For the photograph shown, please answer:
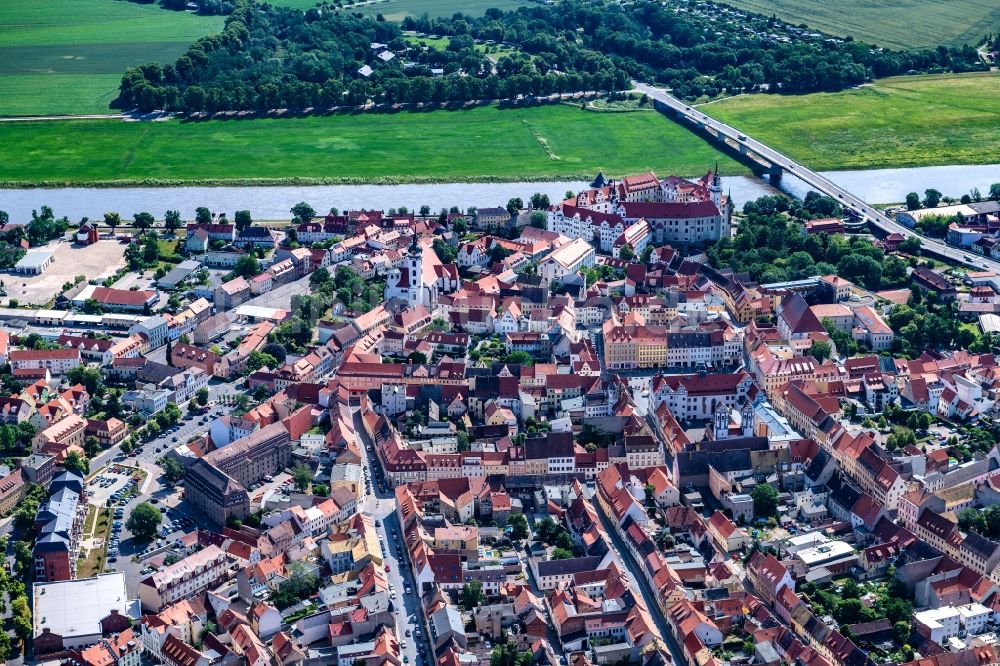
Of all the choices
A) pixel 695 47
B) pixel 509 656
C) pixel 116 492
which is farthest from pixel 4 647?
pixel 695 47

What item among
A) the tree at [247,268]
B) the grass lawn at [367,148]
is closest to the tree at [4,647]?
the tree at [247,268]

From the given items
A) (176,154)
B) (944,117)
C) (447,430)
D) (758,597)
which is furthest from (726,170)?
(758,597)

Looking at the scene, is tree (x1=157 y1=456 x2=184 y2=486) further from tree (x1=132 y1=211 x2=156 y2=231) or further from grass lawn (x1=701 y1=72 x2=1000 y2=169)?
grass lawn (x1=701 y1=72 x2=1000 y2=169)

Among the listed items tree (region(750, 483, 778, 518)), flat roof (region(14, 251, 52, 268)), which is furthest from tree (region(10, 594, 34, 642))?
flat roof (region(14, 251, 52, 268))

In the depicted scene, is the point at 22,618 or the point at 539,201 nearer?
the point at 22,618

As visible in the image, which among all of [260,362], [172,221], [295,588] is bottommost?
[295,588]

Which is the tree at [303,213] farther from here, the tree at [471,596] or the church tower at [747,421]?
the tree at [471,596]

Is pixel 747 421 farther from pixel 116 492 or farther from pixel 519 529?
pixel 116 492
